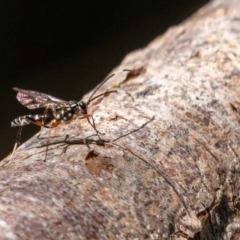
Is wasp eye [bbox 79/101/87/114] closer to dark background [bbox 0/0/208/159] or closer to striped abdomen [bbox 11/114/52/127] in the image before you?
striped abdomen [bbox 11/114/52/127]

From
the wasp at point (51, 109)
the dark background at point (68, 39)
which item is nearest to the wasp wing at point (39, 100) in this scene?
the wasp at point (51, 109)

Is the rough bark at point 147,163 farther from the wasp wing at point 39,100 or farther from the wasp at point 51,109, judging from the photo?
the wasp wing at point 39,100

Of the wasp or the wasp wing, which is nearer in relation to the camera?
the wasp

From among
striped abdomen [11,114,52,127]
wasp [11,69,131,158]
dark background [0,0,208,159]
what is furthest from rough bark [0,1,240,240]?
dark background [0,0,208,159]

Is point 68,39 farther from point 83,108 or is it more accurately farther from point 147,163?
point 147,163

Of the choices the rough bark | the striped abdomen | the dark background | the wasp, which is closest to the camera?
the rough bark

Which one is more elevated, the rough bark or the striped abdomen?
the striped abdomen

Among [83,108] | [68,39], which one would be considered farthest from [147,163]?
[68,39]
